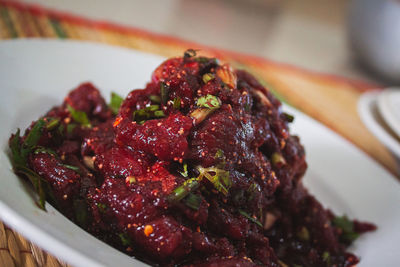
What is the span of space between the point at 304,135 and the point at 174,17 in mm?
4566

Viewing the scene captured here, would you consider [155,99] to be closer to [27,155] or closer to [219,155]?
[219,155]

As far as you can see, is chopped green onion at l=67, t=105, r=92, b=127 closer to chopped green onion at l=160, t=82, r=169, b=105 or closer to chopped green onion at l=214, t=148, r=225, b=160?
chopped green onion at l=160, t=82, r=169, b=105

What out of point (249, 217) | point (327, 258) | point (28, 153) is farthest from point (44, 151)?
point (327, 258)

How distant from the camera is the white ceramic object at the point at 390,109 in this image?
10.1 ft

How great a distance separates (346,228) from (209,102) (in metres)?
1.33

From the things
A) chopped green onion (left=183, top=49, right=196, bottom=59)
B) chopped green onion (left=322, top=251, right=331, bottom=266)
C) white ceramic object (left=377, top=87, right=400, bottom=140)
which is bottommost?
chopped green onion (left=322, top=251, right=331, bottom=266)

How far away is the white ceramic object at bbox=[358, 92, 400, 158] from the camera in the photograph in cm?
279

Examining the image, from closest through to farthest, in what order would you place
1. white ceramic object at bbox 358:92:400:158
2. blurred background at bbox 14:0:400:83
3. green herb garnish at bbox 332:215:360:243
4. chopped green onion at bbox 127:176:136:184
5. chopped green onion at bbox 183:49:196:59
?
chopped green onion at bbox 127:176:136:184 < chopped green onion at bbox 183:49:196:59 < green herb garnish at bbox 332:215:360:243 < white ceramic object at bbox 358:92:400:158 < blurred background at bbox 14:0:400:83

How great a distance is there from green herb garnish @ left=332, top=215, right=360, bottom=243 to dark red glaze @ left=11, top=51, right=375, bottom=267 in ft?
0.63

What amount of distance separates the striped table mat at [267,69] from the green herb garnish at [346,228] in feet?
4.16

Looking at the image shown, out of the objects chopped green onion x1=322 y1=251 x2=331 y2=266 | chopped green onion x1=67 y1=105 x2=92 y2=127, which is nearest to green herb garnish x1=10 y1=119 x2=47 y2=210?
chopped green onion x1=67 y1=105 x2=92 y2=127

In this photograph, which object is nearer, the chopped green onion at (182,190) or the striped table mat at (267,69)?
the chopped green onion at (182,190)

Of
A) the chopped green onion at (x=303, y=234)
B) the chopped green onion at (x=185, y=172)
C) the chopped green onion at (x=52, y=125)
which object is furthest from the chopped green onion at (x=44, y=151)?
the chopped green onion at (x=303, y=234)

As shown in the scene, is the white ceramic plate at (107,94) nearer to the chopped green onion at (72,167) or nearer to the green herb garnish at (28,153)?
the green herb garnish at (28,153)
